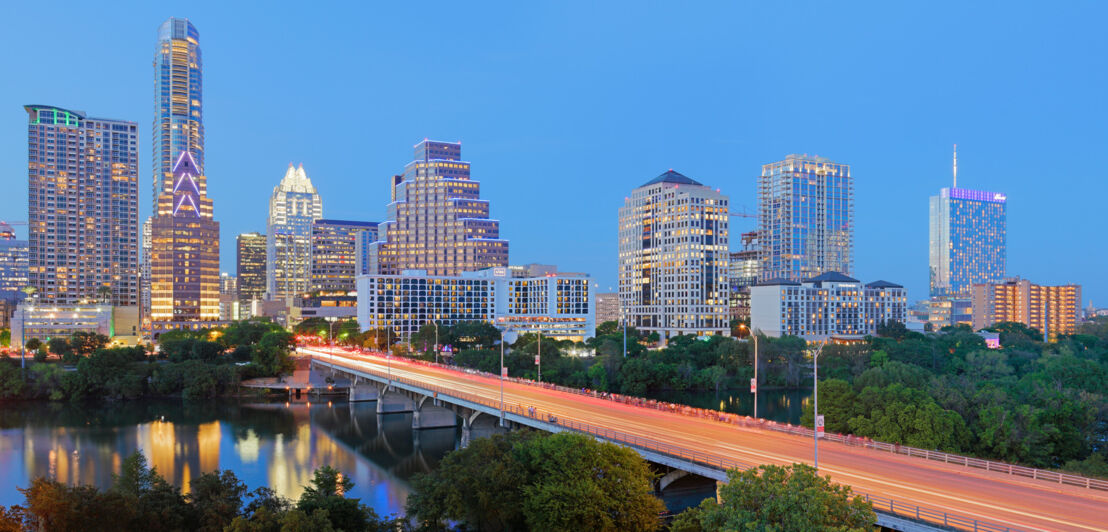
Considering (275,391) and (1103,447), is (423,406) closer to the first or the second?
(275,391)

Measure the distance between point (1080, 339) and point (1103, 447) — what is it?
361ft

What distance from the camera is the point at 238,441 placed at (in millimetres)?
80750

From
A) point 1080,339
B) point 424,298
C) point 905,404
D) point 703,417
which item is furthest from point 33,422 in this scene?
point 1080,339

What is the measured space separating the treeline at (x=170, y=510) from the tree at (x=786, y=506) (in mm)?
18304

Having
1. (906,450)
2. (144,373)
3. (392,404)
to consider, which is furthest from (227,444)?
(906,450)

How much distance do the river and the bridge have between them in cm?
860

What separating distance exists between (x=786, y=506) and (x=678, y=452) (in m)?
18.3

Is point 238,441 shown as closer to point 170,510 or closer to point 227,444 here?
point 227,444

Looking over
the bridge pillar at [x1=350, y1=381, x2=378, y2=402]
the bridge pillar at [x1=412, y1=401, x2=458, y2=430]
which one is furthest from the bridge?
the bridge pillar at [x1=350, y1=381, x2=378, y2=402]

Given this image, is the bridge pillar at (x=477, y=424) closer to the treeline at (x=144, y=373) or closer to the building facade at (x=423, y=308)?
the treeline at (x=144, y=373)

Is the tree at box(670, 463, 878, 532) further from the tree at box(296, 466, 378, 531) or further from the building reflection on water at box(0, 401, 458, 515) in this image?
the building reflection on water at box(0, 401, 458, 515)

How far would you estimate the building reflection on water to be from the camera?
64.2 metres

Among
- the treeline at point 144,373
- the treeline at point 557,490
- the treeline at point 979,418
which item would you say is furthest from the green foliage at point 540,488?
the treeline at point 144,373

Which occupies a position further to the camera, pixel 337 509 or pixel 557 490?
pixel 337 509
